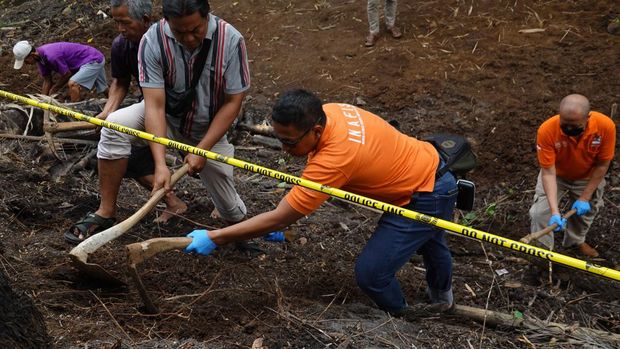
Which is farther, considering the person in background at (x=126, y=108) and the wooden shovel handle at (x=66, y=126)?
the wooden shovel handle at (x=66, y=126)

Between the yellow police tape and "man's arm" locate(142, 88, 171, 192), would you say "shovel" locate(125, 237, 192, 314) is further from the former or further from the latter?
the yellow police tape

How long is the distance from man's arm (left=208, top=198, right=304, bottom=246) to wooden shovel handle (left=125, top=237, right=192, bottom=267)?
18cm

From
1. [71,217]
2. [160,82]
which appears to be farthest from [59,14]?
[160,82]

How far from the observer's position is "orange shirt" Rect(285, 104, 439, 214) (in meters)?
3.53

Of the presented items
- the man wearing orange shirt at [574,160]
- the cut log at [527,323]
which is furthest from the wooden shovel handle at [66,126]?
the man wearing orange shirt at [574,160]

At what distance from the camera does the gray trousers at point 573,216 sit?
18.5 feet

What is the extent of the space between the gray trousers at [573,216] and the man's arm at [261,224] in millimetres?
2840

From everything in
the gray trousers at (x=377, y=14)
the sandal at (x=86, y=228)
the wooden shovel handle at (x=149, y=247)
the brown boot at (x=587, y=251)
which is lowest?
the brown boot at (x=587, y=251)

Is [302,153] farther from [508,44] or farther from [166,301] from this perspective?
[508,44]

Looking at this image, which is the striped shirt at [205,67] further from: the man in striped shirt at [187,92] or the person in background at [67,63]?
the person in background at [67,63]

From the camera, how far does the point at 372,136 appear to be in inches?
146

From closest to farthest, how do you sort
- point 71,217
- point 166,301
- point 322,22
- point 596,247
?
point 166,301
point 71,217
point 596,247
point 322,22

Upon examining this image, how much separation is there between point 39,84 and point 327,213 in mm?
6274

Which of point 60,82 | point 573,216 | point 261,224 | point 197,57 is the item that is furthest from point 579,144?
point 60,82
